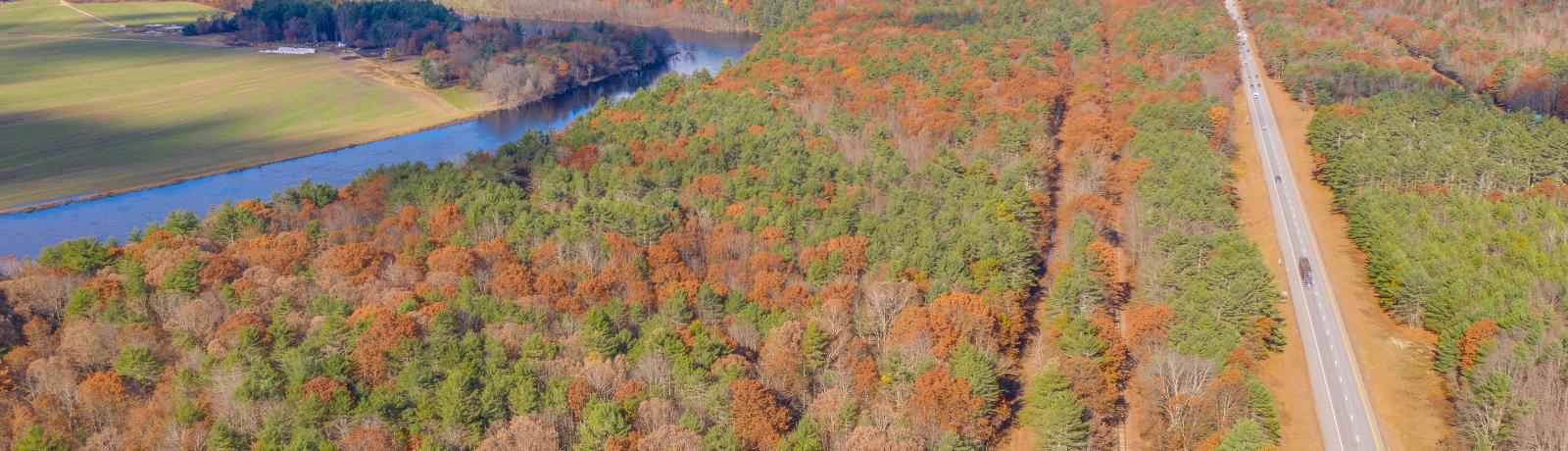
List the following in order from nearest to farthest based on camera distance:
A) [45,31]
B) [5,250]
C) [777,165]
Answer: [5,250] → [777,165] → [45,31]

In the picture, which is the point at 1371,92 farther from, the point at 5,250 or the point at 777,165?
the point at 5,250

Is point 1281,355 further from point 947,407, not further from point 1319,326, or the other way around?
point 947,407

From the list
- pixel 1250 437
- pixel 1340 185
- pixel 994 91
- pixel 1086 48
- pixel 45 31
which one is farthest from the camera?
pixel 45 31

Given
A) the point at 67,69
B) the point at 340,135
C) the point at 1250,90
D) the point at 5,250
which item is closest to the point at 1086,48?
the point at 1250,90

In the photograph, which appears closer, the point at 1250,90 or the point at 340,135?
the point at 340,135

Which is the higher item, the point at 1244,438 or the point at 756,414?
the point at 1244,438

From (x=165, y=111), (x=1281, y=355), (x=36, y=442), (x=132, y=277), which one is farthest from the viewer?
(x=165, y=111)

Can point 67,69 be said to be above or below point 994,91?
below

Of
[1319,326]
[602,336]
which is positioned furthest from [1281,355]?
[602,336]
